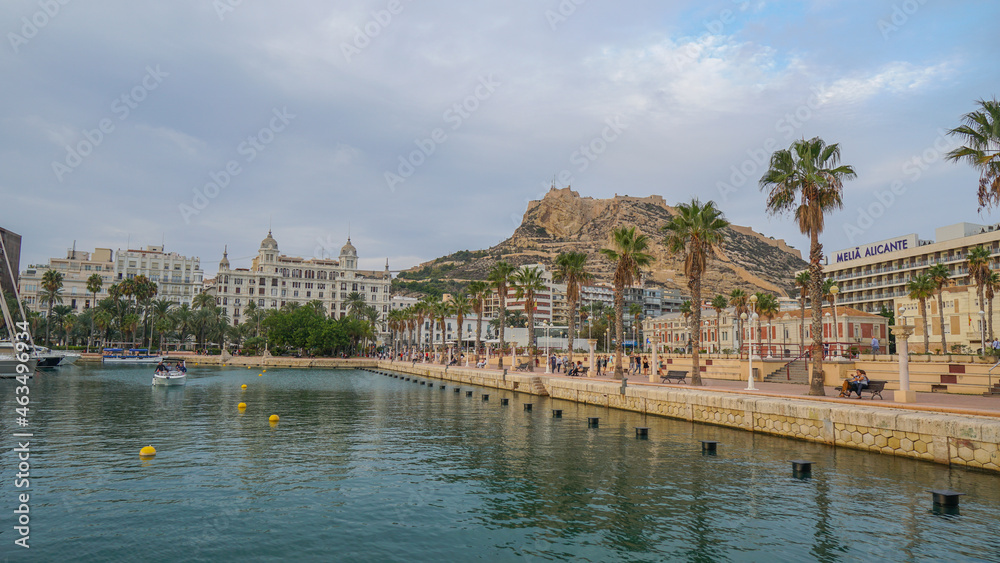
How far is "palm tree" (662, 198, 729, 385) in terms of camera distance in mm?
31094

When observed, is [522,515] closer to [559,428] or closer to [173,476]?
[173,476]

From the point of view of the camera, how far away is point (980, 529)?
10562mm

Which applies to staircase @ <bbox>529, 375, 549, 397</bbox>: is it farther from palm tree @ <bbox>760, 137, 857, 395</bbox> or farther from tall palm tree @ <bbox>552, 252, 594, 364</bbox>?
palm tree @ <bbox>760, 137, 857, 395</bbox>

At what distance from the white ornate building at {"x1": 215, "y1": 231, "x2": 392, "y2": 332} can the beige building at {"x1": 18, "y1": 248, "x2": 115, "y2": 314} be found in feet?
103

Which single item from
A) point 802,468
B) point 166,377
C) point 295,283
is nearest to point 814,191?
point 802,468

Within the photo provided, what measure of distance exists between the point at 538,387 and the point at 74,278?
6152 inches

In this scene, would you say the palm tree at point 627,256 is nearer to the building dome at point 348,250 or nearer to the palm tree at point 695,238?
the palm tree at point 695,238

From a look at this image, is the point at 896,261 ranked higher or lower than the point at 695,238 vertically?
higher

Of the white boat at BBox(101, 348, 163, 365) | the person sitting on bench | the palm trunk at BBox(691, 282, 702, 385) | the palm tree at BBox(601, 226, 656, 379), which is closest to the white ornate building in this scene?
the white boat at BBox(101, 348, 163, 365)

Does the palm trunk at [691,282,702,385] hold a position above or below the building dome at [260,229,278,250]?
below

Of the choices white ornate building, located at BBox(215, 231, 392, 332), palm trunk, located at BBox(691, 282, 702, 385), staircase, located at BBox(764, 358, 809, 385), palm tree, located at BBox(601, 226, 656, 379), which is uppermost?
white ornate building, located at BBox(215, 231, 392, 332)

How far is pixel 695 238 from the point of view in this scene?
31.4m

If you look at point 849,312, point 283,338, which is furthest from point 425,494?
point 283,338

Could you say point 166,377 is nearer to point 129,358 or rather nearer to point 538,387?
point 538,387
